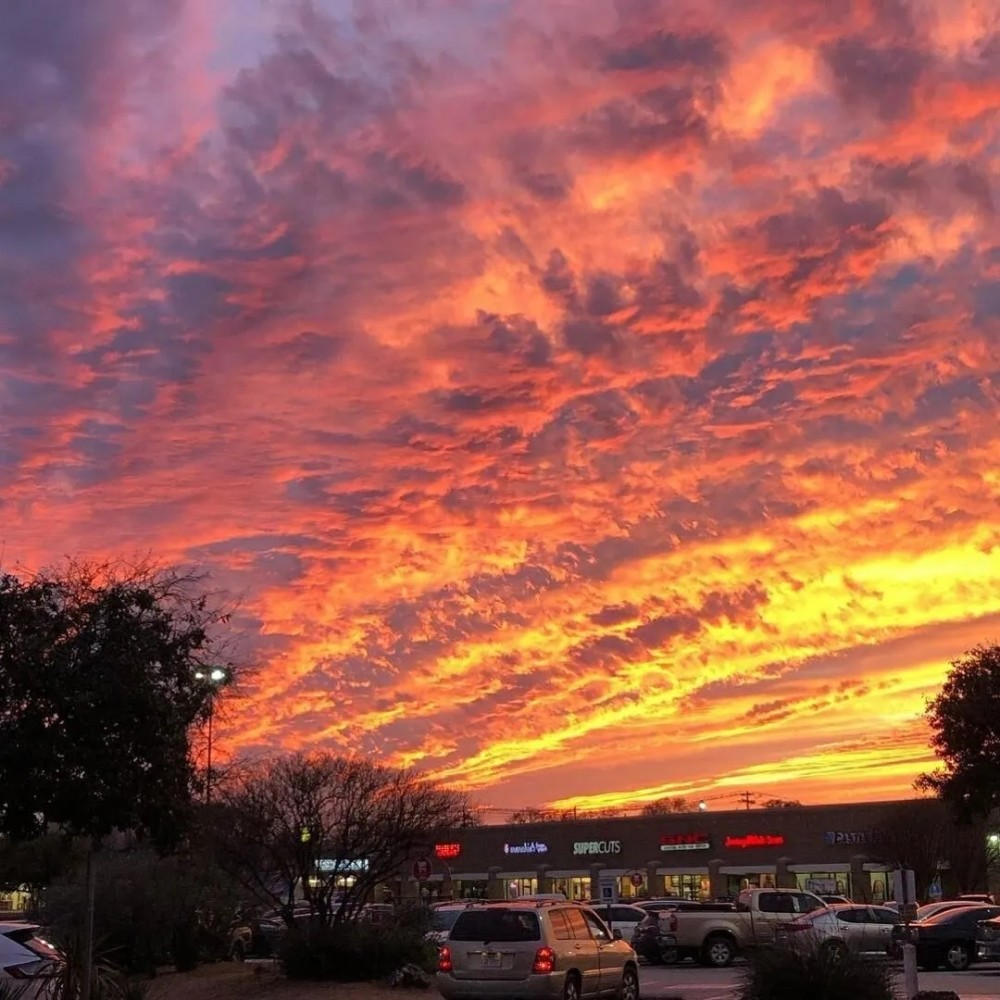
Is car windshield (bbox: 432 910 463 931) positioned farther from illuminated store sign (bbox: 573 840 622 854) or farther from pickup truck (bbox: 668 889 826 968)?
illuminated store sign (bbox: 573 840 622 854)

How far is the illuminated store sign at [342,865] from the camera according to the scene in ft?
105

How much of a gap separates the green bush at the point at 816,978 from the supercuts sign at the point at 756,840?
61243mm

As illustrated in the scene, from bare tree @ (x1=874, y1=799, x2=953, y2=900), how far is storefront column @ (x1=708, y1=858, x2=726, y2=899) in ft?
36.3

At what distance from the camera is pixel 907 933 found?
1880 centimetres

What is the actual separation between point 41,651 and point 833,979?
10.4 m

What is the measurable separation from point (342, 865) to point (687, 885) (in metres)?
52.3

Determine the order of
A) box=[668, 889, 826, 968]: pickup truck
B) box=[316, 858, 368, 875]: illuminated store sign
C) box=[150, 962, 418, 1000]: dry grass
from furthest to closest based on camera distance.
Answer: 1. box=[668, 889, 826, 968]: pickup truck
2. box=[316, 858, 368, 875]: illuminated store sign
3. box=[150, 962, 418, 1000]: dry grass

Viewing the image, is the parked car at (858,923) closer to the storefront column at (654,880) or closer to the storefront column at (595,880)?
the storefront column at (654,880)

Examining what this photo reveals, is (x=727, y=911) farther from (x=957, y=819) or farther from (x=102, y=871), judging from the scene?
(x=957, y=819)

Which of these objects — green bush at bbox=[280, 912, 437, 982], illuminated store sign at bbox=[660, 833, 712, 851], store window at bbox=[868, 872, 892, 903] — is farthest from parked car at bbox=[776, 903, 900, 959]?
illuminated store sign at bbox=[660, 833, 712, 851]

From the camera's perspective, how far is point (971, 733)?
50.1 m

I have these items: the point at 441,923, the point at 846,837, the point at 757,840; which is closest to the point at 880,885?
the point at 846,837

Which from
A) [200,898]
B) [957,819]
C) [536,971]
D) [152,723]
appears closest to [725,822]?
[957,819]

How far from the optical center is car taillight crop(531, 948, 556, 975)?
20234 mm
